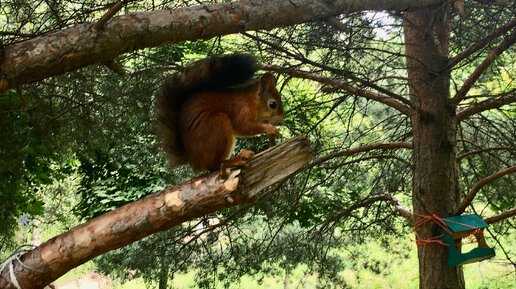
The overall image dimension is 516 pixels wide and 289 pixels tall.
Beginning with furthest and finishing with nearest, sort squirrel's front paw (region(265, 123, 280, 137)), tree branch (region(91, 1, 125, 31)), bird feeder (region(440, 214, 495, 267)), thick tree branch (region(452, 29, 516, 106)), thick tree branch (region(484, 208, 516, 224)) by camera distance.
Result: 1. thick tree branch (region(484, 208, 516, 224))
2. bird feeder (region(440, 214, 495, 267))
3. thick tree branch (region(452, 29, 516, 106))
4. squirrel's front paw (region(265, 123, 280, 137))
5. tree branch (region(91, 1, 125, 31))

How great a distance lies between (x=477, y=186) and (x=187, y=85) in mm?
1747

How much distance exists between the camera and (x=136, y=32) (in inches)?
71.7

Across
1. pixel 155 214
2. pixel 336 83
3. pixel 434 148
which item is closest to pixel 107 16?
pixel 155 214

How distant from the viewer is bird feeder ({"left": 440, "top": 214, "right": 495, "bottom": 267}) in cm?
271

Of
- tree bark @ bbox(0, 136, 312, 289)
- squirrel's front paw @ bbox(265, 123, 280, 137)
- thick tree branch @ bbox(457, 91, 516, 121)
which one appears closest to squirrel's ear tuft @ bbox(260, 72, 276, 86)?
squirrel's front paw @ bbox(265, 123, 280, 137)

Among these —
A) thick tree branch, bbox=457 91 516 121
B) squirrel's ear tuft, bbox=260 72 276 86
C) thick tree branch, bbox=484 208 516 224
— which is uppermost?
thick tree branch, bbox=457 91 516 121

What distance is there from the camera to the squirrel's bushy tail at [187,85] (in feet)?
7.20

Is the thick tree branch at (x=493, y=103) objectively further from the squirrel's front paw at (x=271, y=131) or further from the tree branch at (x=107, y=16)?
the tree branch at (x=107, y=16)

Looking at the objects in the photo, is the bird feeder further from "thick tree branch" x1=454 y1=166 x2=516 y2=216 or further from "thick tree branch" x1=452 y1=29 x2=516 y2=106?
"thick tree branch" x1=452 y1=29 x2=516 y2=106

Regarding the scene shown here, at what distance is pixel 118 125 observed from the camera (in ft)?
11.3

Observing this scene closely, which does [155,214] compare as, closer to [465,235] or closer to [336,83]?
[336,83]

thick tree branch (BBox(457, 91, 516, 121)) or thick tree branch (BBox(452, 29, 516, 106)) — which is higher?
thick tree branch (BBox(452, 29, 516, 106))

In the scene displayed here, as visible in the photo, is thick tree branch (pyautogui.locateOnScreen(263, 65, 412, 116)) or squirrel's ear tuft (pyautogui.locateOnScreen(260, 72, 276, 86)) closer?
squirrel's ear tuft (pyautogui.locateOnScreen(260, 72, 276, 86))

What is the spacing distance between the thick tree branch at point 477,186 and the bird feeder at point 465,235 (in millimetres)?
110
